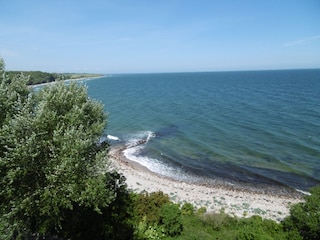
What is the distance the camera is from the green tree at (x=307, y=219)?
16.9 metres

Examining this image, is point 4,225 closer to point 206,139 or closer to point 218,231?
point 218,231

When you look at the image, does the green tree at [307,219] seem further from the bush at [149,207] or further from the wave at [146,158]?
the wave at [146,158]

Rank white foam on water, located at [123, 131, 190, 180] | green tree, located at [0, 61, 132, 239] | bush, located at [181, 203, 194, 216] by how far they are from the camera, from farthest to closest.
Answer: white foam on water, located at [123, 131, 190, 180] < bush, located at [181, 203, 194, 216] < green tree, located at [0, 61, 132, 239]

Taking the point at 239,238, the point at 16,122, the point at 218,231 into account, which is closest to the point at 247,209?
the point at 218,231

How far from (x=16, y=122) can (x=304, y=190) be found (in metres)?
31.5

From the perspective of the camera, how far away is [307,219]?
1733 centimetres

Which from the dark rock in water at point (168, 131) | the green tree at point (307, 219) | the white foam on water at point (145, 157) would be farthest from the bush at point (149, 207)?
the dark rock in water at point (168, 131)

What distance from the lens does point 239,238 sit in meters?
17.1

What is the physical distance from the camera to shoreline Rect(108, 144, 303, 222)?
83.9 feet

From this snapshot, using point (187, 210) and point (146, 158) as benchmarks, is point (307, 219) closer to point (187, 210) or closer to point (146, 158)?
point (187, 210)

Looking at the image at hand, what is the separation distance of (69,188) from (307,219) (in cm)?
1563

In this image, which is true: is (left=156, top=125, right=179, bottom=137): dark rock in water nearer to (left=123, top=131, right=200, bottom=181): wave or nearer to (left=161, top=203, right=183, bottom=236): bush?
(left=123, top=131, right=200, bottom=181): wave

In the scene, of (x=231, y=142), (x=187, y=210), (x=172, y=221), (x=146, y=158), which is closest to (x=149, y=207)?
(x=172, y=221)

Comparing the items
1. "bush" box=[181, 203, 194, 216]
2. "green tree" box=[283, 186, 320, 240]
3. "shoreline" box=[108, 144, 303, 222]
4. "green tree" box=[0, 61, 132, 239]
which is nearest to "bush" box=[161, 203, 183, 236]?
"bush" box=[181, 203, 194, 216]
